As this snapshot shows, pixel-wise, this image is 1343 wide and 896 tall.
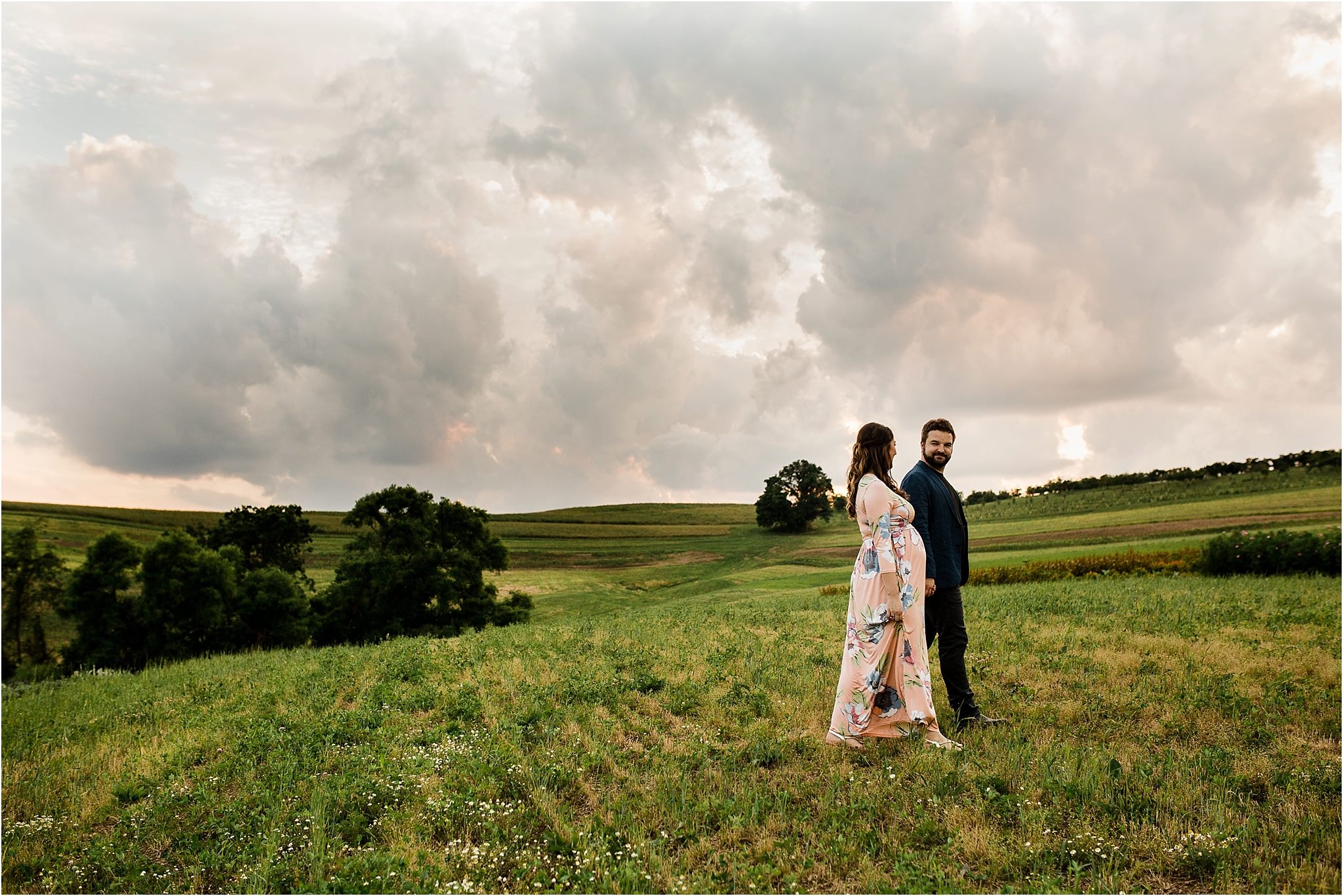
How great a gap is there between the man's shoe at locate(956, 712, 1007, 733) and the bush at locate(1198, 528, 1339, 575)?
71.5 feet

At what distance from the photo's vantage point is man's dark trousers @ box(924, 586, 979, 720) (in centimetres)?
795

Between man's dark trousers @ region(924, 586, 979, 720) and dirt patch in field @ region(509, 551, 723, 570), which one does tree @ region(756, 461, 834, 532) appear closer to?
dirt patch in field @ region(509, 551, 723, 570)

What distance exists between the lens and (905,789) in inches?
247

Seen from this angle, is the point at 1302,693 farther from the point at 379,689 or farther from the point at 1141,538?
the point at 1141,538

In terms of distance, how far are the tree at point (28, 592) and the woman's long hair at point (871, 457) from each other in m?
42.8

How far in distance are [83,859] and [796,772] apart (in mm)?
6599

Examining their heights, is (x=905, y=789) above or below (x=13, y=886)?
above

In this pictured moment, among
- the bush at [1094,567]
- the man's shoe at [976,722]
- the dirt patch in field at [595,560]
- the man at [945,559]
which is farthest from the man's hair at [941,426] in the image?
the dirt patch in field at [595,560]

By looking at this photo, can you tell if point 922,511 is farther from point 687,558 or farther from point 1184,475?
point 1184,475

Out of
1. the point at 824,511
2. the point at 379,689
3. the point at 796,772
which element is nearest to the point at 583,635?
the point at 379,689

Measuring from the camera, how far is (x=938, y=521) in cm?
788

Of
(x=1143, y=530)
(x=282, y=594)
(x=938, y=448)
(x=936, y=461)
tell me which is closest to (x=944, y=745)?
(x=936, y=461)

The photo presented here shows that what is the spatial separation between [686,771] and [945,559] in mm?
3755

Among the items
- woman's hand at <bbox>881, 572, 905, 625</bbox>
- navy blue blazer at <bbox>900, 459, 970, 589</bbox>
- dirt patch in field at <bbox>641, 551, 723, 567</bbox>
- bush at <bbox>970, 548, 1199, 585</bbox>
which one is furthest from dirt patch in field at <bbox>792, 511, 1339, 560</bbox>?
woman's hand at <bbox>881, 572, 905, 625</bbox>
